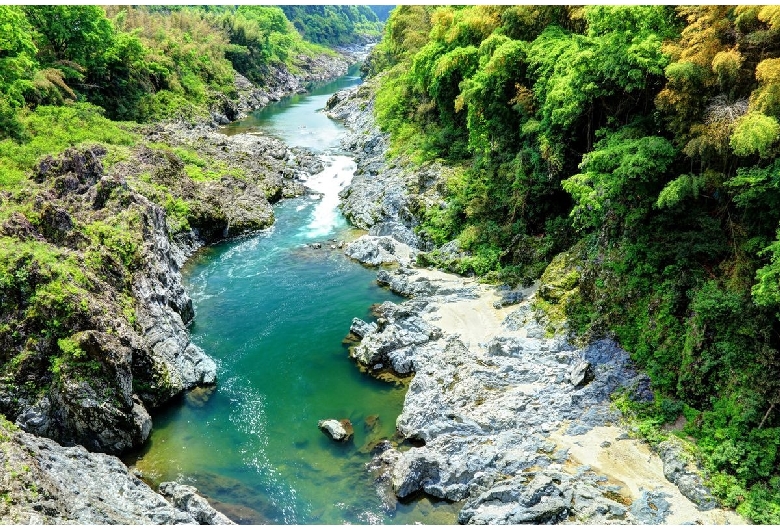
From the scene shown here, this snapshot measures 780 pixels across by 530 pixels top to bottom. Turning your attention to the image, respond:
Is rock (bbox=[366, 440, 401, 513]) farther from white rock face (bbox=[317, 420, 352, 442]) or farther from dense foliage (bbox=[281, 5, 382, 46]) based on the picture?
dense foliage (bbox=[281, 5, 382, 46])

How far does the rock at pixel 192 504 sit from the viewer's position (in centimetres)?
1476

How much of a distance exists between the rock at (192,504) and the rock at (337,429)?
4379 millimetres

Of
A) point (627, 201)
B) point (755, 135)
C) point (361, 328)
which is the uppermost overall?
point (755, 135)

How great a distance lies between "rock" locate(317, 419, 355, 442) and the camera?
59.6 ft

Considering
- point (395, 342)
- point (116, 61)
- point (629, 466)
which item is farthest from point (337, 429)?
point (116, 61)

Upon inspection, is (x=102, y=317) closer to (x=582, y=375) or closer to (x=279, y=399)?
(x=279, y=399)

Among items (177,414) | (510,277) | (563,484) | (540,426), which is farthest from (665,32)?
(177,414)

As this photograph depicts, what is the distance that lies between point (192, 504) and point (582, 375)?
13427 millimetres

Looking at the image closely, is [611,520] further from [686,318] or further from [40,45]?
[40,45]

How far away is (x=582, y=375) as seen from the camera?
1881 centimetres

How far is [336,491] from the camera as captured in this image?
16203 millimetres

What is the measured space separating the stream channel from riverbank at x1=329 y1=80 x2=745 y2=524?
41.8 inches

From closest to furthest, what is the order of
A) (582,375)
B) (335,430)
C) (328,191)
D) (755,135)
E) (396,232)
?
1. (755,135)
2. (335,430)
3. (582,375)
4. (396,232)
5. (328,191)

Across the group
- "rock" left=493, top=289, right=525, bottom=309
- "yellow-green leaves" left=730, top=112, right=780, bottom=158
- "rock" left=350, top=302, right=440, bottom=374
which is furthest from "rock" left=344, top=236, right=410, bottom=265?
"yellow-green leaves" left=730, top=112, right=780, bottom=158
